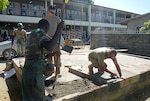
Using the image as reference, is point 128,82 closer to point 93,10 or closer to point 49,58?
point 49,58

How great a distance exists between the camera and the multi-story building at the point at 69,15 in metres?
18.2

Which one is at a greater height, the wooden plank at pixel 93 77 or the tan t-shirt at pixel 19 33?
the tan t-shirt at pixel 19 33

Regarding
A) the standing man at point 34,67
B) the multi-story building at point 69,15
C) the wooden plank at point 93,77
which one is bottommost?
the wooden plank at point 93,77

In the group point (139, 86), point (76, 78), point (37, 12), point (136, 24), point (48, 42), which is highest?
point (37, 12)

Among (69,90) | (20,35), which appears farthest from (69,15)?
(69,90)

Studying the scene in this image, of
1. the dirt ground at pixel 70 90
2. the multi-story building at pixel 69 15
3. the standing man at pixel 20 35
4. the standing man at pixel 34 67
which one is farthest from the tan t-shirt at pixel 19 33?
the multi-story building at pixel 69 15

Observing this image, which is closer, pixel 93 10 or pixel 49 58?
pixel 49 58

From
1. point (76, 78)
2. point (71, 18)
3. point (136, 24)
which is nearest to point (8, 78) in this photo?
point (76, 78)

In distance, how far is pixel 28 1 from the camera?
19.4 meters

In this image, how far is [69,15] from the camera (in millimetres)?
23000

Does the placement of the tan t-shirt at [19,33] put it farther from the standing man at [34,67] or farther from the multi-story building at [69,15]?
the multi-story building at [69,15]

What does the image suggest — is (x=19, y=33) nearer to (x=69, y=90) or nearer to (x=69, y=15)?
(x=69, y=90)

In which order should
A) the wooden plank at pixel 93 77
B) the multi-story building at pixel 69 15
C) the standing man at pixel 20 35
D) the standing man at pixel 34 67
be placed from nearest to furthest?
the standing man at pixel 34 67 → the wooden plank at pixel 93 77 → the standing man at pixel 20 35 → the multi-story building at pixel 69 15

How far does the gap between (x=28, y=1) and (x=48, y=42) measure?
1872 cm
